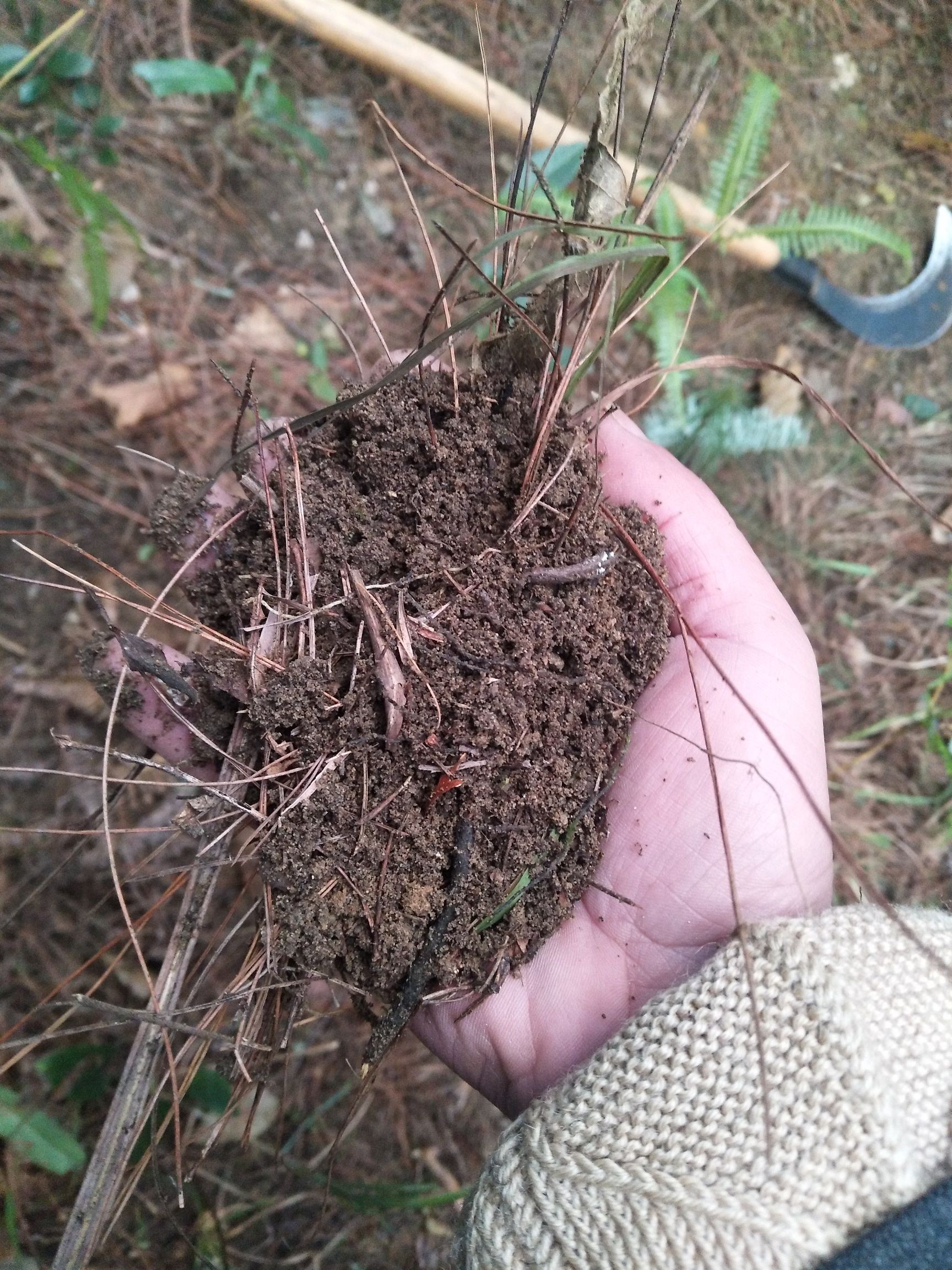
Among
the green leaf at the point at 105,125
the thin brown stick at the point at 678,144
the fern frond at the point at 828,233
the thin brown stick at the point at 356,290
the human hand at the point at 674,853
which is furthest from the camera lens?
the fern frond at the point at 828,233

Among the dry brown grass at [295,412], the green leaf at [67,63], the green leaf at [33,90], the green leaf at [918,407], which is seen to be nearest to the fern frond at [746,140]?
the dry brown grass at [295,412]

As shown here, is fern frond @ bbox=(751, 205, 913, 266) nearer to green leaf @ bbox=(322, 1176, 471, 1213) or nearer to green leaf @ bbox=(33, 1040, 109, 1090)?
green leaf @ bbox=(322, 1176, 471, 1213)

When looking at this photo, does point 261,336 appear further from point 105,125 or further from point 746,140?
point 746,140

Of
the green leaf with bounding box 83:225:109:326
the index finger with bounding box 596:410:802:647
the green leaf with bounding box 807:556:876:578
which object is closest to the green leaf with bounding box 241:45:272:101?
the green leaf with bounding box 83:225:109:326

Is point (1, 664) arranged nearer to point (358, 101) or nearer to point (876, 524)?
point (358, 101)

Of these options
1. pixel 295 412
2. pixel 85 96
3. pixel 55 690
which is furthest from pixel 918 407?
pixel 55 690

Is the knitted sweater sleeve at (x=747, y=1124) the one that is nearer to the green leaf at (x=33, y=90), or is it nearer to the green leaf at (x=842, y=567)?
the green leaf at (x=842, y=567)

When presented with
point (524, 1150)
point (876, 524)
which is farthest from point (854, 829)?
point (524, 1150)
